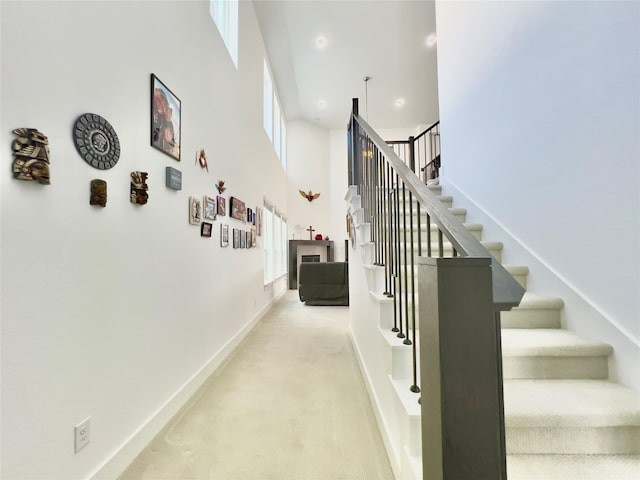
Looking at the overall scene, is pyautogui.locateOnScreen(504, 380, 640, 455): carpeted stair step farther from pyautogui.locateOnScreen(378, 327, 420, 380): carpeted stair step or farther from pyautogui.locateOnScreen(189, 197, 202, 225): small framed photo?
pyautogui.locateOnScreen(189, 197, 202, 225): small framed photo

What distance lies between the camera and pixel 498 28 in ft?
8.11

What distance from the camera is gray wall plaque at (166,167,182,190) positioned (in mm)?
1963

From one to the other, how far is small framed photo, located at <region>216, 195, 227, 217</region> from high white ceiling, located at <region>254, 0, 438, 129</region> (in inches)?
147

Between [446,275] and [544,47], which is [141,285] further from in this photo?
[544,47]

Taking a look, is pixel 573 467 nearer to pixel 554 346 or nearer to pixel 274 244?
pixel 554 346

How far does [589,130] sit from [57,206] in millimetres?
2668

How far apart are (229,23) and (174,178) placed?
275cm

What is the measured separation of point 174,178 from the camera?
202cm

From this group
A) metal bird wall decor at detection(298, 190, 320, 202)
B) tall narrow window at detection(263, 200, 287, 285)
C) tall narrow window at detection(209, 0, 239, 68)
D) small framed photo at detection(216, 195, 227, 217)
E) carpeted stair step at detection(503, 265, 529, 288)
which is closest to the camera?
carpeted stair step at detection(503, 265, 529, 288)

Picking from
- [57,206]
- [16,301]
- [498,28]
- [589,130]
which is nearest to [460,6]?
[498,28]

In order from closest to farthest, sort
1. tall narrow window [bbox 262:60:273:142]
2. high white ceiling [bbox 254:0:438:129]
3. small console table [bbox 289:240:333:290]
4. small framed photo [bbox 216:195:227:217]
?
small framed photo [bbox 216:195:227:217]
high white ceiling [bbox 254:0:438:129]
tall narrow window [bbox 262:60:273:142]
small console table [bbox 289:240:333:290]

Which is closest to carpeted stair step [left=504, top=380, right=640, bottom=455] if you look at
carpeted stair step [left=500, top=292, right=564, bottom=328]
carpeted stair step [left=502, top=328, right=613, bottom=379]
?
carpeted stair step [left=502, top=328, right=613, bottom=379]

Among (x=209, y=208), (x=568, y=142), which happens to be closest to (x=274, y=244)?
(x=209, y=208)

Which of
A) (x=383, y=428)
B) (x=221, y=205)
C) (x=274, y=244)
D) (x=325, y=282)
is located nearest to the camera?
(x=383, y=428)
